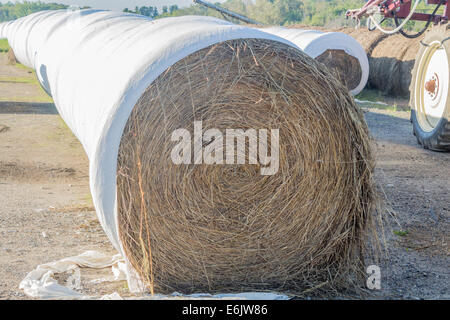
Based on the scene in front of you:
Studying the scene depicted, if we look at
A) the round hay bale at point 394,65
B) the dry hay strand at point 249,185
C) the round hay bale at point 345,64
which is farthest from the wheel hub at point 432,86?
the round hay bale at point 394,65

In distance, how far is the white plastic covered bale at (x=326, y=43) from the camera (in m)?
11.2

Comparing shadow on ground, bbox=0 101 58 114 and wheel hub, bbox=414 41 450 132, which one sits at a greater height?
wheel hub, bbox=414 41 450 132

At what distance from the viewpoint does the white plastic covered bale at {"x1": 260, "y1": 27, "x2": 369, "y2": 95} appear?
36.9ft

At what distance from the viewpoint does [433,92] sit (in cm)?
763

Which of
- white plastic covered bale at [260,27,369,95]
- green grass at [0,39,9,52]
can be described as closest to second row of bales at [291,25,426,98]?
white plastic covered bale at [260,27,369,95]

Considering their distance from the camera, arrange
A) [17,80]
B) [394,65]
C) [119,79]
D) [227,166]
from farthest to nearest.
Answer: [17,80]
[394,65]
[227,166]
[119,79]

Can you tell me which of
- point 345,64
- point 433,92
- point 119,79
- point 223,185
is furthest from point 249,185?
point 345,64

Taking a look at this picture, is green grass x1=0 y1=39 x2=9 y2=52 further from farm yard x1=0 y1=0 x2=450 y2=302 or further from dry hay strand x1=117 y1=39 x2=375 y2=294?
dry hay strand x1=117 y1=39 x2=375 y2=294

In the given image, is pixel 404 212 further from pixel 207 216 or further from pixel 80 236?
pixel 80 236

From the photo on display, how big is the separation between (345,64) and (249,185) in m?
9.90

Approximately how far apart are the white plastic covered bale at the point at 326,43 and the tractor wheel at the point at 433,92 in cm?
311

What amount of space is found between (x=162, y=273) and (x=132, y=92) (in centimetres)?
112

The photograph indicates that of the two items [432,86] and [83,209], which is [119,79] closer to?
[83,209]

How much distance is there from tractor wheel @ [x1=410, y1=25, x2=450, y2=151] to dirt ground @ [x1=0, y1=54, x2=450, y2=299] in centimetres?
25
